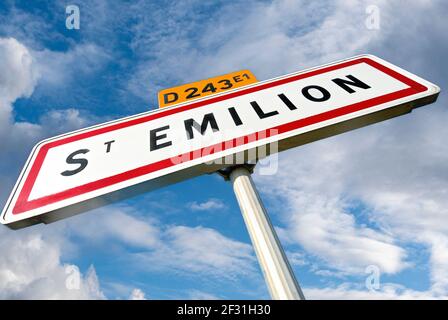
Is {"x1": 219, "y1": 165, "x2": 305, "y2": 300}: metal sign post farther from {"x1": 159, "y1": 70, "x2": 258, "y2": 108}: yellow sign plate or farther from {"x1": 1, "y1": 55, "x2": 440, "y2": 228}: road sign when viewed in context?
{"x1": 159, "y1": 70, "x2": 258, "y2": 108}: yellow sign plate

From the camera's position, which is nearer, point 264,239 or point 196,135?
point 264,239

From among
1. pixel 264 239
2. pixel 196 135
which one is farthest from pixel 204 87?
pixel 264 239

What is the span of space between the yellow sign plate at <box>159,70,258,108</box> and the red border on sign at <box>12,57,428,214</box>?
0.58 metres

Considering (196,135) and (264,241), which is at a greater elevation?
(196,135)

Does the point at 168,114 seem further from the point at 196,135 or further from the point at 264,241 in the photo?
the point at 264,241

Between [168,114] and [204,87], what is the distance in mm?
815

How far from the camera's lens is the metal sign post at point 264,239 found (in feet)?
A: 2.67

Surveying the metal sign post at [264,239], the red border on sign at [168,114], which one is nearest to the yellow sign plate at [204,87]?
the red border on sign at [168,114]

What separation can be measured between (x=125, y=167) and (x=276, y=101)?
0.77m

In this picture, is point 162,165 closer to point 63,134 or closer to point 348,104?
point 63,134

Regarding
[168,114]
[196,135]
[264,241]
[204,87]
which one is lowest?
[264,241]

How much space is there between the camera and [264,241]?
0.91m

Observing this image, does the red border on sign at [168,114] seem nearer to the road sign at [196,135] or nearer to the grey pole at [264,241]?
the road sign at [196,135]
